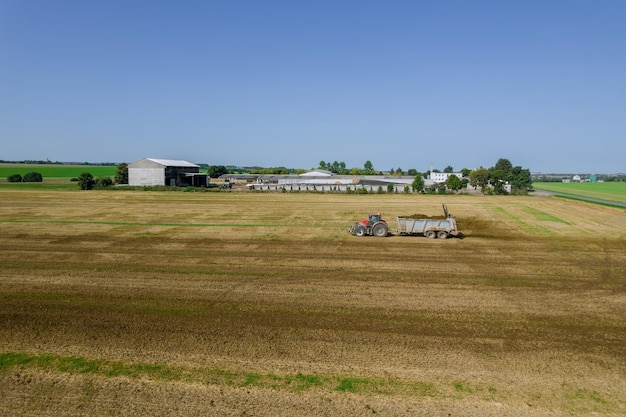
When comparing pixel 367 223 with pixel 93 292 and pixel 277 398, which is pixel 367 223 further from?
pixel 277 398

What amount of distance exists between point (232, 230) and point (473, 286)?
2000 cm

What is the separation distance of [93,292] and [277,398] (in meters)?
10.7

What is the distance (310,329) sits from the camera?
1338 cm

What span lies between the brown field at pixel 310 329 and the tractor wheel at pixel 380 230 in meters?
2.52

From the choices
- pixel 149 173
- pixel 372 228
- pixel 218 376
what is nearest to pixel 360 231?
pixel 372 228

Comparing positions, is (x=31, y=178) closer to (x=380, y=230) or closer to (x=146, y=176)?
(x=146, y=176)

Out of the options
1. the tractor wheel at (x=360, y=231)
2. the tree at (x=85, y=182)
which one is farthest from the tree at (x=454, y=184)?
the tree at (x=85, y=182)

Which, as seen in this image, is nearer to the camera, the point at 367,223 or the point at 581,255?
the point at 581,255

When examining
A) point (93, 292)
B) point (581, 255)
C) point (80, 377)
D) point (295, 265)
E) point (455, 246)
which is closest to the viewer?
point (80, 377)

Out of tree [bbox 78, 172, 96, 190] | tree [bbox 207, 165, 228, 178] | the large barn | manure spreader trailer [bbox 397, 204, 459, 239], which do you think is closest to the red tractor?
manure spreader trailer [bbox 397, 204, 459, 239]

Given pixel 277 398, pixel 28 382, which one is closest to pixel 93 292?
pixel 28 382

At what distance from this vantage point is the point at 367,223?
31.1m

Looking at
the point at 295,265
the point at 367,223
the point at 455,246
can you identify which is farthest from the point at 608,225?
the point at 295,265

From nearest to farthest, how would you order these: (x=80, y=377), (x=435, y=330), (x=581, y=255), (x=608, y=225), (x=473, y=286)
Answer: (x=80, y=377)
(x=435, y=330)
(x=473, y=286)
(x=581, y=255)
(x=608, y=225)
